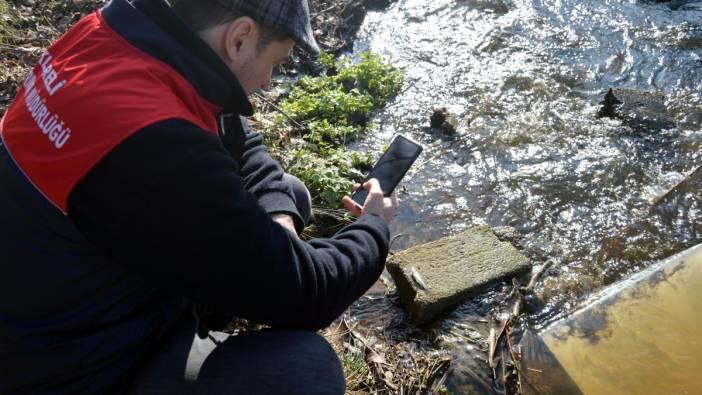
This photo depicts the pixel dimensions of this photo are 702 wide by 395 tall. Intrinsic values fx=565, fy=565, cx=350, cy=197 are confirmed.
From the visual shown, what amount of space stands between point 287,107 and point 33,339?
352 cm

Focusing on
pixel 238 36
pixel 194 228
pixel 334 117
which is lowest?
pixel 334 117

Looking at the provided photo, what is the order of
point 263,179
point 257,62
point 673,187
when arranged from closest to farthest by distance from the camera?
point 257,62, point 263,179, point 673,187

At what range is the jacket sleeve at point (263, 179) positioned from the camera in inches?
100

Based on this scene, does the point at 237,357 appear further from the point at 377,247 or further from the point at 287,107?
the point at 287,107

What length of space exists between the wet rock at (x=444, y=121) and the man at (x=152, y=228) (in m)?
3.17

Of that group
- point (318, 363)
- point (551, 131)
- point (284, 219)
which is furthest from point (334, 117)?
point (318, 363)

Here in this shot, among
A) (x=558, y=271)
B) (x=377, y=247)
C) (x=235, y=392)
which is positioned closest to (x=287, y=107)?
(x=558, y=271)

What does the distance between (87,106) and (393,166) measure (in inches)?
65.8

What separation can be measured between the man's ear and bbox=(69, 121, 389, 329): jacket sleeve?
34 centimetres

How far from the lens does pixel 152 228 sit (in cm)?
156

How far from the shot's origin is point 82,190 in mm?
1529

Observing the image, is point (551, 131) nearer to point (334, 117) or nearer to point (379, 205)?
point (334, 117)

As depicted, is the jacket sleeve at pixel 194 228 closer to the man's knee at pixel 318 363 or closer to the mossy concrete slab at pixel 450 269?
the man's knee at pixel 318 363

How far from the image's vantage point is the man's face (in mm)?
1891
